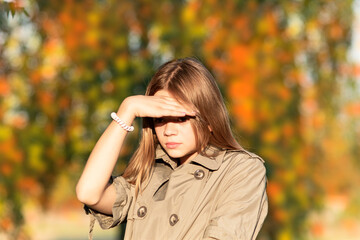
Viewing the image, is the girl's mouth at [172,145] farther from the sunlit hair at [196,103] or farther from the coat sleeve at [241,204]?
the coat sleeve at [241,204]

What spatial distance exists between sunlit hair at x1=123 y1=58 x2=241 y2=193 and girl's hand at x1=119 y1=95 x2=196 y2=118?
0.10 ft

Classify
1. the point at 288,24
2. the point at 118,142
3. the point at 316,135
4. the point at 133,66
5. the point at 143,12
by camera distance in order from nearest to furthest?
the point at 118,142 → the point at 133,66 → the point at 143,12 → the point at 288,24 → the point at 316,135

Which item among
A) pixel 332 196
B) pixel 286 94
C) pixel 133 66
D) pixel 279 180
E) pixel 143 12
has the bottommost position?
pixel 332 196

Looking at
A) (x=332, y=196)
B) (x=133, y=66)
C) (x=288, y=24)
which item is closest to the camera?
(x=133, y=66)

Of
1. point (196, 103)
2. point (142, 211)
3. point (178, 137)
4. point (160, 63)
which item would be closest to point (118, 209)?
point (142, 211)

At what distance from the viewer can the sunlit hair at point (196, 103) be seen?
2.59 meters

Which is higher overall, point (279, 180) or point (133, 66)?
point (133, 66)

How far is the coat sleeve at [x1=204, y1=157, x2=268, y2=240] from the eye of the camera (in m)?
2.36

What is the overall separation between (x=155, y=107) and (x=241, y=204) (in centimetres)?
46

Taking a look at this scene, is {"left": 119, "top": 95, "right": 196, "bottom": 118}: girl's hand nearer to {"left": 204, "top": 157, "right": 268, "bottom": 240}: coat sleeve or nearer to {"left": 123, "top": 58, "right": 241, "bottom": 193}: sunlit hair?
{"left": 123, "top": 58, "right": 241, "bottom": 193}: sunlit hair

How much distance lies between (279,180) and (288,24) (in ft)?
7.54

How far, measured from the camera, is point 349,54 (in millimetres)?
10836

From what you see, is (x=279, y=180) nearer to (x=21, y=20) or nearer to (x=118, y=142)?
(x=21, y=20)

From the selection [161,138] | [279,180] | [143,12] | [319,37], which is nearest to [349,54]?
[319,37]
